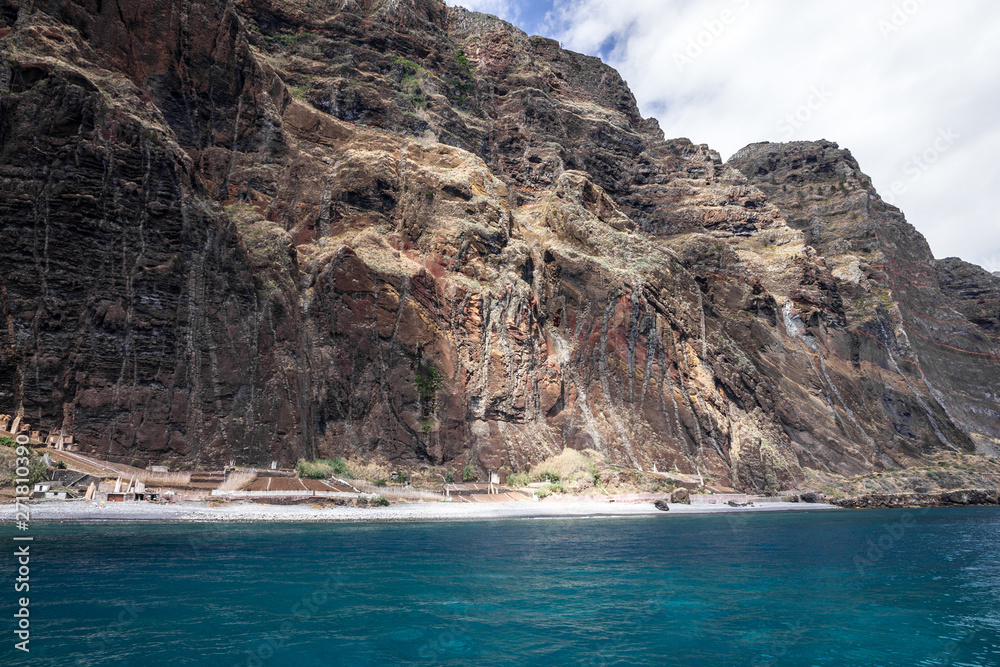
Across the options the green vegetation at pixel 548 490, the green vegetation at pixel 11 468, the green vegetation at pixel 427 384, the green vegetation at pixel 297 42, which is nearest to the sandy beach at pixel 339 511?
the green vegetation at pixel 548 490

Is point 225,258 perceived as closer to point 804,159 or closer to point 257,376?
point 257,376

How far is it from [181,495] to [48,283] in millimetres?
18936

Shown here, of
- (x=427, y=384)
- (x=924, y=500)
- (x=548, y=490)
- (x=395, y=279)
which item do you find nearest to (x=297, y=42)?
(x=395, y=279)

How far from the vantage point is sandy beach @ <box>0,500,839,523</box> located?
34.1m

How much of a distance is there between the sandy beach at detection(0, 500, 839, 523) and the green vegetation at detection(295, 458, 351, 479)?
3.73 m

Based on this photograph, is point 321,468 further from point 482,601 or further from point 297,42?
point 297,42

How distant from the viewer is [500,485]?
54.8m

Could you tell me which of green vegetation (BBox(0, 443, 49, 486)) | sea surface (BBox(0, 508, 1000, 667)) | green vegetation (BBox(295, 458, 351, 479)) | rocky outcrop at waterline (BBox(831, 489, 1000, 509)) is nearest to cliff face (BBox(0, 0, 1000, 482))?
green vegetation (BBox(295, 458, 351, 479))

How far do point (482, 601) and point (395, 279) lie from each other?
43.2m

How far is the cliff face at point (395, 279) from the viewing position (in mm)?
42438

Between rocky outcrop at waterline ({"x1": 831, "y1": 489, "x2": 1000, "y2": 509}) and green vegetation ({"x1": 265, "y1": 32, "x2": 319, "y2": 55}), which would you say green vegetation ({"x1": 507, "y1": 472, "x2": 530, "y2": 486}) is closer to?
rocky outcrop at waterline ({"x1": 831, "y1": 489, "x2": 1000, "y2": 509})

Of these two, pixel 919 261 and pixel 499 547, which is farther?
pixel 919 261

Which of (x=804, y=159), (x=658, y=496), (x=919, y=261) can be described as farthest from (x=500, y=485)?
(x=804, y=159)

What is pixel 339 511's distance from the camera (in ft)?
143
